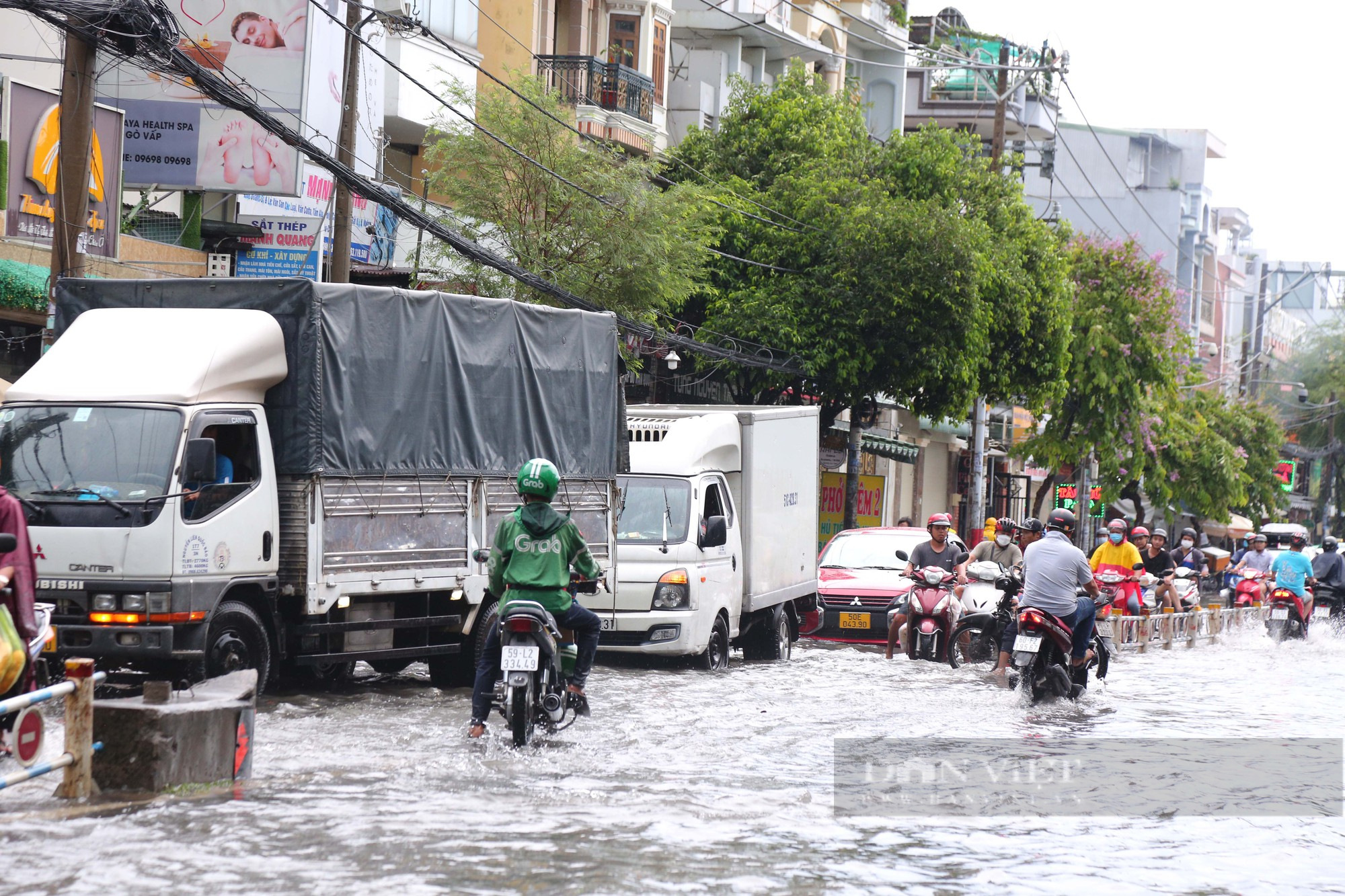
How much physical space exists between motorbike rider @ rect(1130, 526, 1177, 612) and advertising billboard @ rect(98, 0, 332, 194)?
12893 mm

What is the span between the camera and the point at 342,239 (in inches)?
736

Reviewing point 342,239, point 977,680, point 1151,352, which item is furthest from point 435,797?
point 1151,352

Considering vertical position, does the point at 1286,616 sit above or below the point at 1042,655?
below

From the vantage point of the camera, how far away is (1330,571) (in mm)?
26656

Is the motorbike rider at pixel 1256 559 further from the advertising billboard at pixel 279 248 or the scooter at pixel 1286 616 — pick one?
the advertising billboard at pixel 279 248

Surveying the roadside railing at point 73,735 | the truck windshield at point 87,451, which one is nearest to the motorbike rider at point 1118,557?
the truck windshield at point 87,451

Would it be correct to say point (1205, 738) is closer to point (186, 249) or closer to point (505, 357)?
point (505, 357)

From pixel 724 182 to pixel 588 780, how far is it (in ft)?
77.8

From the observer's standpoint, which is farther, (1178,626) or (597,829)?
(1178,626)

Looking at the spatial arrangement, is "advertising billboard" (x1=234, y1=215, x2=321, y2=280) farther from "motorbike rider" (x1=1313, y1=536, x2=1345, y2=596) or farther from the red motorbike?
"motorbike rider" (x1=1313, y1=536, x2=1345, y2=596)

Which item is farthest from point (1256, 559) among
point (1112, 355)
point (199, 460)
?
point (199, 460)

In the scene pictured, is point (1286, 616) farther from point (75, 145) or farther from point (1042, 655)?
point (75, 145)

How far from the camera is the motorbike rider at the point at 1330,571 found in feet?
86.6

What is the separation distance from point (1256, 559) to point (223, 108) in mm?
17710
